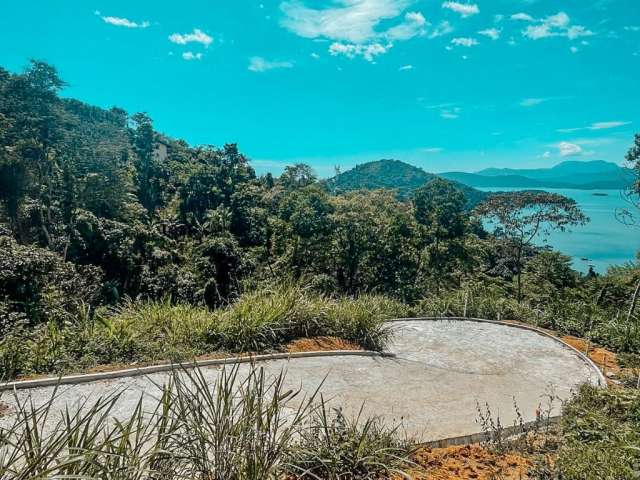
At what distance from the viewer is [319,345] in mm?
6562

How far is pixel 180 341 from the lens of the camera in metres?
5.68

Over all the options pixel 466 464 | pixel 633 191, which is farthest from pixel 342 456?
pixel 633 191

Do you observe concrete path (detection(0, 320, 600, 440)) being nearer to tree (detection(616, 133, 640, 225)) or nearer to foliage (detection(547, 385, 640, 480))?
foliage (detection(547, 385, 640, 480))

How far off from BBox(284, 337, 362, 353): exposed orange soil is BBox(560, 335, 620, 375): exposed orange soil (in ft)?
12.7

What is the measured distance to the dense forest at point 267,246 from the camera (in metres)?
8.57

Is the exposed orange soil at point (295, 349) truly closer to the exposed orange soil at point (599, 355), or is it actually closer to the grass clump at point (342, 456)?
the grass clump at point (342, 456)

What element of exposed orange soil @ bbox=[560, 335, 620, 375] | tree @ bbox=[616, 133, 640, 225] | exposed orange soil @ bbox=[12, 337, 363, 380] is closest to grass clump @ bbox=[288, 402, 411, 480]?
exposed orange soil @ bbox=[12, 337, 363, 380]

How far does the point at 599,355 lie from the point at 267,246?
686 inches

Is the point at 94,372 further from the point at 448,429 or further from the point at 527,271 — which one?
the point at 527,271

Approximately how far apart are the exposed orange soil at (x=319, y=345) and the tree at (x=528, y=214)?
1299 centimetres

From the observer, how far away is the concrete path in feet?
14.5

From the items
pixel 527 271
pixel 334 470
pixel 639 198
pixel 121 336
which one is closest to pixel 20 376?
pixel 121 336

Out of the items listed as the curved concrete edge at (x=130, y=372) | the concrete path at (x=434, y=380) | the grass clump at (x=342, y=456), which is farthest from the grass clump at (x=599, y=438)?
the curved concrete edge at (x=130, y=372)

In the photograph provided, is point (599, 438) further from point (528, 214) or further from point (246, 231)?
point (246, 231)
